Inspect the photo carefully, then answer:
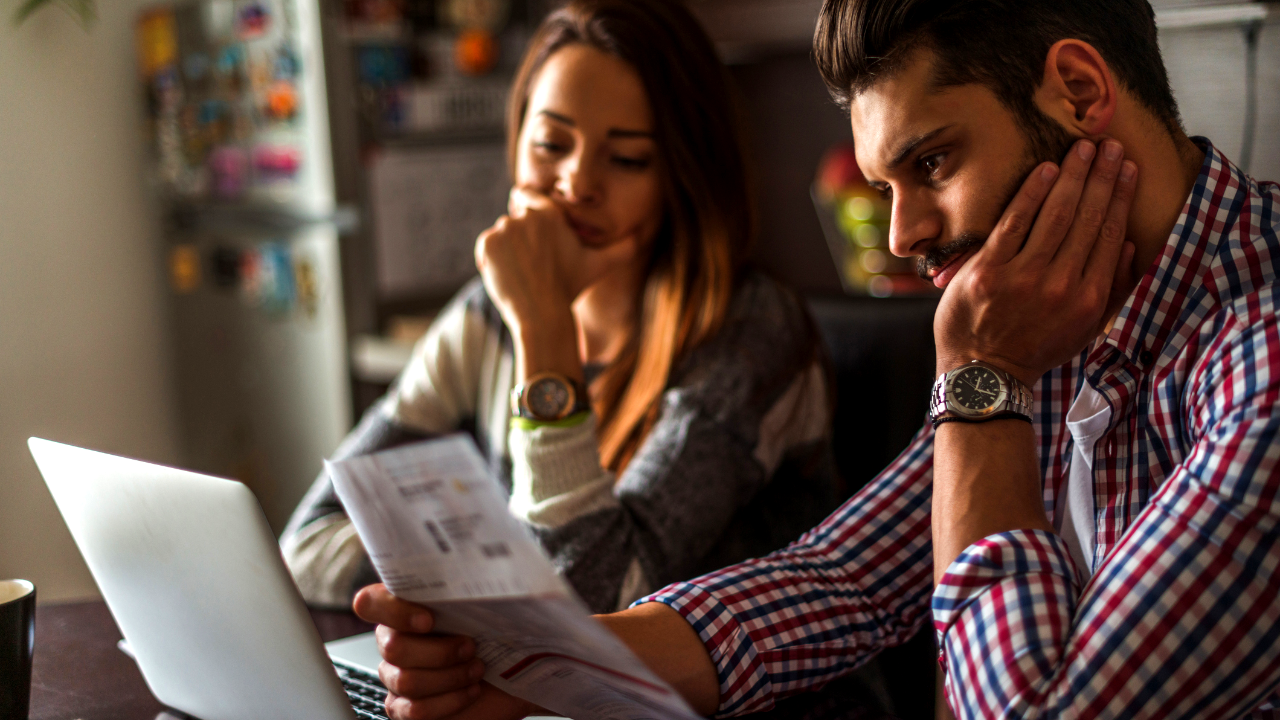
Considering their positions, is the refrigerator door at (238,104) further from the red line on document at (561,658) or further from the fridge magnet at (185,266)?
the red line on document at (561,658)

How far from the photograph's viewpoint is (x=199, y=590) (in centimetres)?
66

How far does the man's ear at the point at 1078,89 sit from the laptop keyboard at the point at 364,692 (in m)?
0.61

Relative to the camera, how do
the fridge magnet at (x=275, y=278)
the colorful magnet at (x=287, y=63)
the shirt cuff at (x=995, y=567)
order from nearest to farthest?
1. the shirt cuff at (x=995, y=567)
2. the colorful magnet at (x=287, y=63)
3. the fridge magnet at (x=275, y=278)

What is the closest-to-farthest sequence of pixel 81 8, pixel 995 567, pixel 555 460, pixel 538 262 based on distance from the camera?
pixel 995 567 → pixel 555 460 → pixel 538 262 → pixel 81 8

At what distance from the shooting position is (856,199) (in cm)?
190

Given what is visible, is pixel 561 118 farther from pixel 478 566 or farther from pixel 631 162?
pixel 478 566

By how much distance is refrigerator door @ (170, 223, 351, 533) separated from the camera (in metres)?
2.26

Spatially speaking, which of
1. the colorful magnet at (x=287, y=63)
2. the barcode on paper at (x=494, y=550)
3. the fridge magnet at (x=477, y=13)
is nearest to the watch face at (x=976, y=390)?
the barcode on paper at (x=494, y=550)

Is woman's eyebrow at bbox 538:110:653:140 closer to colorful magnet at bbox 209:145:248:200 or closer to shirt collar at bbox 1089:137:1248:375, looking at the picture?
shirt collar at bbox 1089:137:1248:375

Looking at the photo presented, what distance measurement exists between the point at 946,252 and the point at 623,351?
0.61 metres

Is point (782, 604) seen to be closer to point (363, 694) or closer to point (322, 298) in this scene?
point (363, 694)

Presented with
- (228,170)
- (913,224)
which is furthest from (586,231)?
(228,170)

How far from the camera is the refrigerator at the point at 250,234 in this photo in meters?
2.22

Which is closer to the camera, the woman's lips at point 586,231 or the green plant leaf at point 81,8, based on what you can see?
the woman's lips at point 586,231
